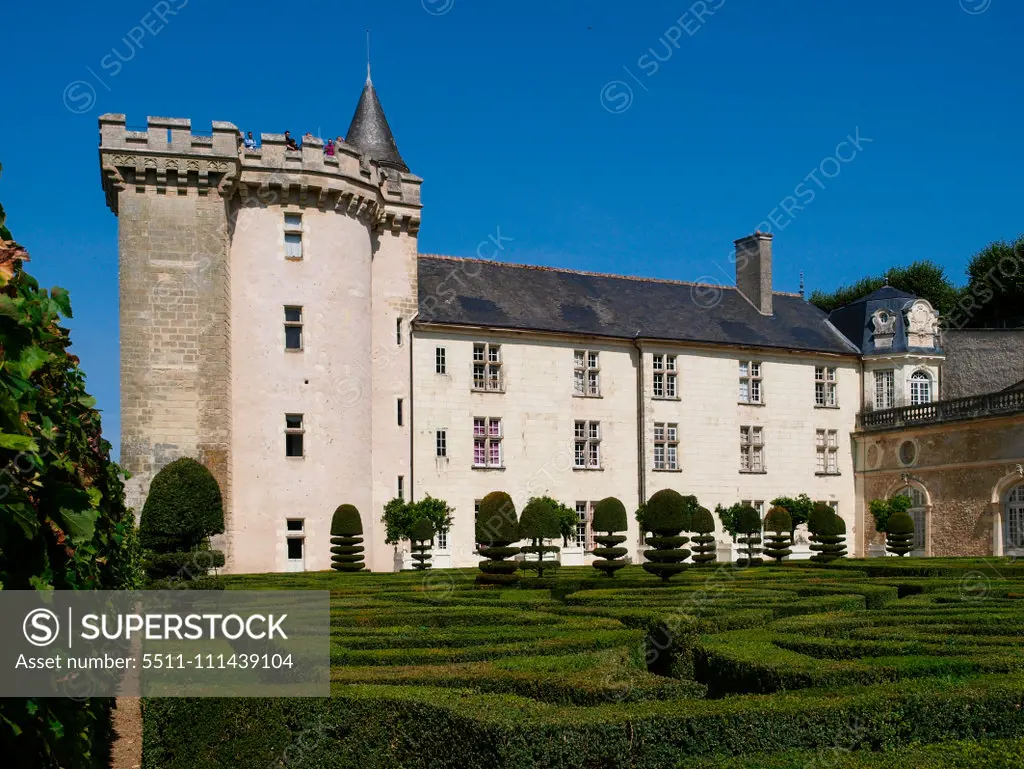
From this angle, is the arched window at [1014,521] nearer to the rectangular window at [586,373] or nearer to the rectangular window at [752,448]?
the rectangular window at [752,448]

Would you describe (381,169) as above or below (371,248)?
above

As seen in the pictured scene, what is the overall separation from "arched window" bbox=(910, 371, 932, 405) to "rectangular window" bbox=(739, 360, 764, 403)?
246 inches

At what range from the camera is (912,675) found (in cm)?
930

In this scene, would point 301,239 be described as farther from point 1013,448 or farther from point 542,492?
point 1013,448

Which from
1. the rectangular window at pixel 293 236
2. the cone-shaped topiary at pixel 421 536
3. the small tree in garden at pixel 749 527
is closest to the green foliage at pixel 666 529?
the cone-shaped topiary at pixel 421 536

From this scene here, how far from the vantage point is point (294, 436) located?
110 feet

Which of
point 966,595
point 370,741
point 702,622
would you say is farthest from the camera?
point 966,595

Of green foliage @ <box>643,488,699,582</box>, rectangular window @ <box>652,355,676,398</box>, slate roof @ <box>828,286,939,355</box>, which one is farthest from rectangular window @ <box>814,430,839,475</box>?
green foliage @ <box>643,488,699,582</box>

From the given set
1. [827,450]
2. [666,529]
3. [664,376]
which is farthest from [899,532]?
[666,529]

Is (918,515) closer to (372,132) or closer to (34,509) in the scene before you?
(372,132)

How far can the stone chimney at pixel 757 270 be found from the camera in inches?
1784

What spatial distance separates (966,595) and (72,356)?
14.0 metres

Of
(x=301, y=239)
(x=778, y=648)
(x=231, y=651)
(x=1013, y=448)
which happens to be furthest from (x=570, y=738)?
(x=1013, y=448)

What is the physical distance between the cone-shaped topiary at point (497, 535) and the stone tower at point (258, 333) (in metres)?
11.2
